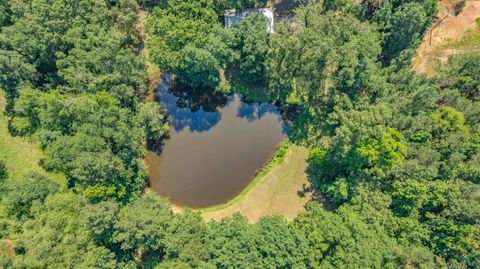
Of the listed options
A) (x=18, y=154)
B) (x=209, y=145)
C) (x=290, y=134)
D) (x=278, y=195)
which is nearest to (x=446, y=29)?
(x=290, y=134)

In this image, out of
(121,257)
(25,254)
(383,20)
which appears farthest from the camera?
(383,20)

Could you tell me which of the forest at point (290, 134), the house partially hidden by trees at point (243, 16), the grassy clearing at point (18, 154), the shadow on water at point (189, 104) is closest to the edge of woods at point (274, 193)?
the forest at point (290, 134)

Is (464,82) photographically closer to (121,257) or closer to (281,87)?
(281,87)

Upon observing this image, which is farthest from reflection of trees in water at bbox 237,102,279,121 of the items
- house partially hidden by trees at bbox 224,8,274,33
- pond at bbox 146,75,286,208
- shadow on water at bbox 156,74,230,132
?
house partially hidden by trees at bbox 224,8,274,33

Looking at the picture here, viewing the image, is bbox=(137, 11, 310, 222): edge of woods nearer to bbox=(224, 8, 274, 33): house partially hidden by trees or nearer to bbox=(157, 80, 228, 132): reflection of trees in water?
bbox=(157, 80, 228, 132): reflection of trees in water

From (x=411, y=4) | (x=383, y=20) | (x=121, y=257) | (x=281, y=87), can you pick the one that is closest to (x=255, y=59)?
(x=281, y=87)

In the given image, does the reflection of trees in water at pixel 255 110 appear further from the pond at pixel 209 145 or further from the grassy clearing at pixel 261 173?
the grassy clearing at pixel 261 173
